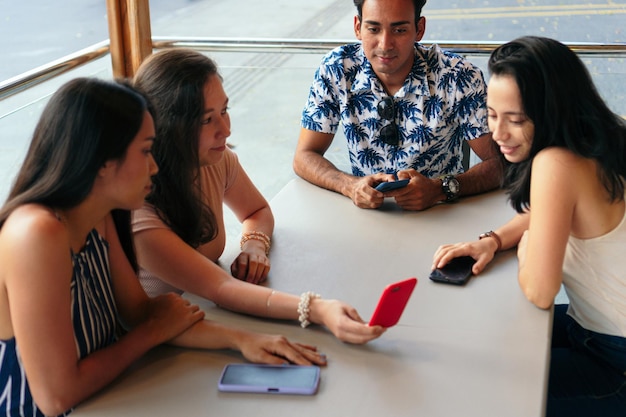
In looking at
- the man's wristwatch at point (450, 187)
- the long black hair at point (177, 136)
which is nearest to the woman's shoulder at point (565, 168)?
the man's wristwatch at point (450, 187)

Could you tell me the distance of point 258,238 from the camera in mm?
2076

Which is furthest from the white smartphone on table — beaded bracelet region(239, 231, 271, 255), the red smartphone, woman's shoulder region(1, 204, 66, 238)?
beaded bracelet region(239, 231, 271, 255)

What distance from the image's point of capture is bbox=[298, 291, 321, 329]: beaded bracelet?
65.7 inches

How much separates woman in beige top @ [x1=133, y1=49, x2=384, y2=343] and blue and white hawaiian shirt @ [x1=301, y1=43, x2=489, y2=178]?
2.70 ft

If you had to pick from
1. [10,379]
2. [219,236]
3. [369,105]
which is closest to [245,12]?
[369,105]

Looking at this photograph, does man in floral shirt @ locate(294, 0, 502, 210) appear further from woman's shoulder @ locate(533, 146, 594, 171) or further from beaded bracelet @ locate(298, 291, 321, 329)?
beaded bracelet @ locate(298, 291, 321, 329)

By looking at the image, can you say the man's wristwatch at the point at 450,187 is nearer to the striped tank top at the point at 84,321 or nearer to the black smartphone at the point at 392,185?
the black smartphone at the point at 392,185

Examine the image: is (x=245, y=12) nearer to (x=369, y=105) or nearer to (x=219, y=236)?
(x=369, y=105)

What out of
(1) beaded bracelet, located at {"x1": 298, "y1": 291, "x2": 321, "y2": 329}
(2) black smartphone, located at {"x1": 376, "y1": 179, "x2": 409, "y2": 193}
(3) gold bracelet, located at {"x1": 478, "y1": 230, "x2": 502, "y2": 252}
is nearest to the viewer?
(1) beaded bracelet, located at {"x1": 298, "y1": 291, "x2": 321, "y2": 329}

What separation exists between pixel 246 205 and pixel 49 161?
0.85 m

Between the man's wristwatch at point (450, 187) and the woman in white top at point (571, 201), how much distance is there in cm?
49

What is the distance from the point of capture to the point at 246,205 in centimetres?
224

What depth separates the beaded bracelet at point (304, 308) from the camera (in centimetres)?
167

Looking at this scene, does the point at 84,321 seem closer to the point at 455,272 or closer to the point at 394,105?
the point at 455,272
